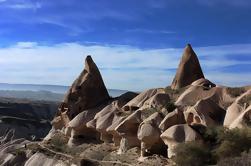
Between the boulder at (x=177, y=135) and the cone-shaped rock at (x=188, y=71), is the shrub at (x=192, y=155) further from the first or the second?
the cone-shaped rock at (x=188, y=71)

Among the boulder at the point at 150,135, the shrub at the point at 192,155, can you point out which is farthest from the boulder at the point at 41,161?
the shrub at the point at 192,155

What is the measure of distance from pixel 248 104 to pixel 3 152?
30.9m

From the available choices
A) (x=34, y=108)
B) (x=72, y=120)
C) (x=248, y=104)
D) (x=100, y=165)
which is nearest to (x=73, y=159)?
(x=100, y=165)

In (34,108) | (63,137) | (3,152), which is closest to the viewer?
(63,137)

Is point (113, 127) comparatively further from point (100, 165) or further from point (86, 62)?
point (86, 62)

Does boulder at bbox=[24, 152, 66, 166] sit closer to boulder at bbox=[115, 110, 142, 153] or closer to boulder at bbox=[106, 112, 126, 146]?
boulder at bbox=[106, 112, 126, 146]

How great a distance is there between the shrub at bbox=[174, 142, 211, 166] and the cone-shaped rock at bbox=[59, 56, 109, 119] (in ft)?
70.1

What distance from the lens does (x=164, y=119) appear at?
3241 cm

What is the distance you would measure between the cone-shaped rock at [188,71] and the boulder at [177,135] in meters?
13.2

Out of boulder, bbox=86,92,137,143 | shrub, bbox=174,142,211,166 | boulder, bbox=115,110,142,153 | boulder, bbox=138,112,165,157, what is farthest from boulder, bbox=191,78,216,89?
shrub, bbox=174,142,211,166

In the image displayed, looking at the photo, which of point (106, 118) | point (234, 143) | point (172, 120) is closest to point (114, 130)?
point (106, 118)

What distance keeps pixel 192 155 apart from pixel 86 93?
2306cm

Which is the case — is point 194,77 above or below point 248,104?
above

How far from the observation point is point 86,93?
48.2m
